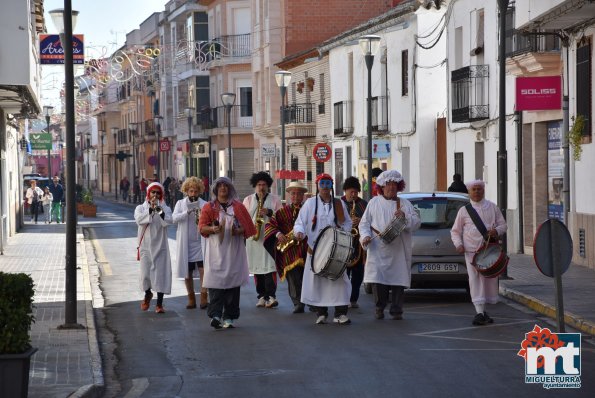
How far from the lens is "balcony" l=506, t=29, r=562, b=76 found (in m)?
25.0

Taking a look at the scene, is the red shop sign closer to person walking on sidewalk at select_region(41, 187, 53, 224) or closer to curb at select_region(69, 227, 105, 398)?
curb at select_region(69, 227, 105, 398)

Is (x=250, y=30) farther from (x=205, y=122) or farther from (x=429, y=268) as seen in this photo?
(x=429, y=268)

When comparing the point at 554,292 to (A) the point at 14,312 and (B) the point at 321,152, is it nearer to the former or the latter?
(A) the point at 14,312

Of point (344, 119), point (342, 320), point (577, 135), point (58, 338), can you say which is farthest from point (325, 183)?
point (344, 119)

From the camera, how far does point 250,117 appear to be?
6706cm

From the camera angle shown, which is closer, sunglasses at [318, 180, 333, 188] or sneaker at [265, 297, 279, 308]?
sunglasses at [318, 180, 333, 188]

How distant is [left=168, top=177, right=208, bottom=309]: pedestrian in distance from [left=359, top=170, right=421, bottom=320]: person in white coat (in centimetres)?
267

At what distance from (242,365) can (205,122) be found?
193ft

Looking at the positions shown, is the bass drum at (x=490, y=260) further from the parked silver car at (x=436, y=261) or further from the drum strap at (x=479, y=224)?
the parked silver car at (x=436, y=261)

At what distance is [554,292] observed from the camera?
59.3ft

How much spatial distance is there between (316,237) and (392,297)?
4.00 ft

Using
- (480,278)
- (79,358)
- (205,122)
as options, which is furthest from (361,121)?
(79,358)

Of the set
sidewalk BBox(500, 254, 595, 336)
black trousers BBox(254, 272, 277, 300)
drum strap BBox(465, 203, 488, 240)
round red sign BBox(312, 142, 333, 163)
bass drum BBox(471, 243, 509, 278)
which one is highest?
round red sign BBox(312, 142, 333, 163)

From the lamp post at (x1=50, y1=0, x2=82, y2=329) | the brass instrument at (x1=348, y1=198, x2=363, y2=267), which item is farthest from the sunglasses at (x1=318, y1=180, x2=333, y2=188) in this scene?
the lamp post at (x1=50, y1=0, x2=82, y2=329)
